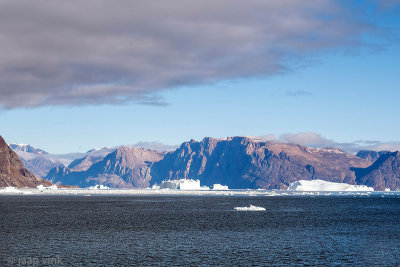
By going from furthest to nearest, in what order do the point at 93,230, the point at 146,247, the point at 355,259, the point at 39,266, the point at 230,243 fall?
1. the point at 93,230
2. the point at 230,243
3. the point at 146,247
4. the point at 355,259
5. the point at 39,266

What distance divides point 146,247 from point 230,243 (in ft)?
37.7

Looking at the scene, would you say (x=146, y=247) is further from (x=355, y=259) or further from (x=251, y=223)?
(x=251, y=223)

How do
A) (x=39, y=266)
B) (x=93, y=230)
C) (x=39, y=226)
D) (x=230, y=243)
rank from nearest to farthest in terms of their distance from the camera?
(x=39, y=266), (x=230, y=243), (x=93, y=230), (x=39, y=226)

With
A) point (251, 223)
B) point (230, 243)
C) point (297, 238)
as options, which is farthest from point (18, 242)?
point (251, 223)

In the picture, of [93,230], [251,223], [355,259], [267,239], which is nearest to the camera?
[355,259]

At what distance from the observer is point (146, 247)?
63.0m

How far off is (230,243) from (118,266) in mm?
21130

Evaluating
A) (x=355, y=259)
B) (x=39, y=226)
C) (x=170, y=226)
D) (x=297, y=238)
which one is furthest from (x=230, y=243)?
(x=39, y=226)

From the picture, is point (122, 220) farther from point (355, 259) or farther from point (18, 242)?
point (355, 259)

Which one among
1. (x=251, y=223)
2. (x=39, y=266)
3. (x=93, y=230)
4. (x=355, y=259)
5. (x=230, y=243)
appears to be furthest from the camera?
(x=251, y=223)

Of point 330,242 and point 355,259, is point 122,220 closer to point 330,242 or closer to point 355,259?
point 330,242

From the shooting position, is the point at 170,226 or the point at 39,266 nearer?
the point at 39,266

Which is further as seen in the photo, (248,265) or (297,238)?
(297,238)

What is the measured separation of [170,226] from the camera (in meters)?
90.4
